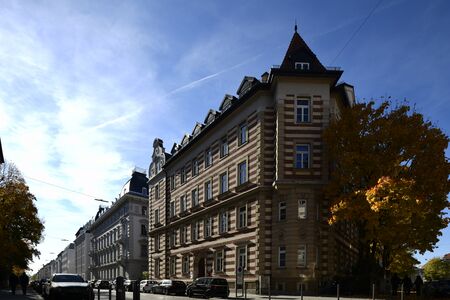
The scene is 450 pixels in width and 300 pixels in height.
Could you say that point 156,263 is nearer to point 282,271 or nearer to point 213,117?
point 213,117

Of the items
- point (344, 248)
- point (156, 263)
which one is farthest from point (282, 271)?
point (156, 263)

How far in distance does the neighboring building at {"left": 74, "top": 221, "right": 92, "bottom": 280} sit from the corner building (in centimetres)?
9244

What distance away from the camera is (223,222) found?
42.5 m

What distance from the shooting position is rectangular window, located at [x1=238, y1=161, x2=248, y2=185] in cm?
3906

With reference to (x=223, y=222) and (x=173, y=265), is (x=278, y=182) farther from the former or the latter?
(x=173, y=265)

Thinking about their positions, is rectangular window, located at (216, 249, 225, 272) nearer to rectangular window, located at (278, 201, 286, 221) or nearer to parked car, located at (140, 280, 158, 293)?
parked car, located at (140, 280, 158, 293)

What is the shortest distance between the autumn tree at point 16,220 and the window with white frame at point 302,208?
24768 millimetres

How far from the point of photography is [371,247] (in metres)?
35.5

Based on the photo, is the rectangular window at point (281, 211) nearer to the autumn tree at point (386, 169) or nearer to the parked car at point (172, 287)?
the autumn tree at point (386, 169)

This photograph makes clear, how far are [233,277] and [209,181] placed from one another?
33.7 ft

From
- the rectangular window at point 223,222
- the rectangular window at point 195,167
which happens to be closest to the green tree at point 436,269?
the rectangular window at point 195,167

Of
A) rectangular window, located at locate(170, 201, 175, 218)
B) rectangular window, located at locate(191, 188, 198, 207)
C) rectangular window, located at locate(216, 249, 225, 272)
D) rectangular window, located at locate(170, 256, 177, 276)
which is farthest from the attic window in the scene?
rectangular window, located at locate(170, 256, 177, 276)

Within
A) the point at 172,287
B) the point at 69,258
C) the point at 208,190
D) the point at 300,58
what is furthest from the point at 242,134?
the point at 69,258

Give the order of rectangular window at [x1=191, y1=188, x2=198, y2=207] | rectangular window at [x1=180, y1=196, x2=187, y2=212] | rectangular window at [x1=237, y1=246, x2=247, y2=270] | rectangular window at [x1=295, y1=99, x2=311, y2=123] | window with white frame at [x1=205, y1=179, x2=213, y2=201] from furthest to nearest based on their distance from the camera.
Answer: rectangular window at [x1=180, y1=196, x2=187, y2=212] → rectangular window at [x1=191, y1=188, x2=198, y2=207] → window with white frame at [x1=205, y1=179, x2=213, y2=201] → rectangular window at [x1=237, y1=246, x2=247, y2=270] → rectangular window at [x1=295, y1=99, x2=311, y2=123]
